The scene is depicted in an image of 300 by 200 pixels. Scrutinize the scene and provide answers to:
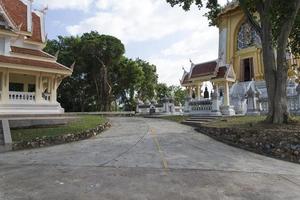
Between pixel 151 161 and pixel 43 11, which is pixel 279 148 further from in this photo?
pixel 43 11

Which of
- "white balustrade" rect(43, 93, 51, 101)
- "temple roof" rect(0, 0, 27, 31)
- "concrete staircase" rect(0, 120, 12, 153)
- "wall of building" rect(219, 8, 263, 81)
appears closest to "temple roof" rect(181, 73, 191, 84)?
"wall of building" rect(219, 8, 263, 81)

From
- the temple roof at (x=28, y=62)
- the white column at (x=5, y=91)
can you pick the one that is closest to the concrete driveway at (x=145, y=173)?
the white column at (x=5, y=91)

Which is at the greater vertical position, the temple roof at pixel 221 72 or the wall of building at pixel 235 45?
the wall of building at pixel 235 45

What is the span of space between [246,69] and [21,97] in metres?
23.8

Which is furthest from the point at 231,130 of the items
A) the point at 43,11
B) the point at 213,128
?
the point at 43,11

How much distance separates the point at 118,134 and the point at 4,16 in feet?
29.7

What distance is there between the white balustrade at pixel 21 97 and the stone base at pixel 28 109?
1.06 ft

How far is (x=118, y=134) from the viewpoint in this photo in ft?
58.1

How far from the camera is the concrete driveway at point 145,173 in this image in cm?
713

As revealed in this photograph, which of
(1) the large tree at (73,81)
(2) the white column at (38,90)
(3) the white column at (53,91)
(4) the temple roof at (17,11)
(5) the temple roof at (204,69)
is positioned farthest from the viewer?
(1) the large tree at (73,81)

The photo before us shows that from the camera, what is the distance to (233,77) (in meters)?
24.9

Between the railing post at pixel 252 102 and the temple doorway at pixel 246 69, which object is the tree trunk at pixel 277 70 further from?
the temple doorway at pixel 246 69

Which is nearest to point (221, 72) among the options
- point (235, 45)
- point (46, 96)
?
point (46, 96)

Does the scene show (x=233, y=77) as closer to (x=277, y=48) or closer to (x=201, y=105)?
(x=201, y=105)
